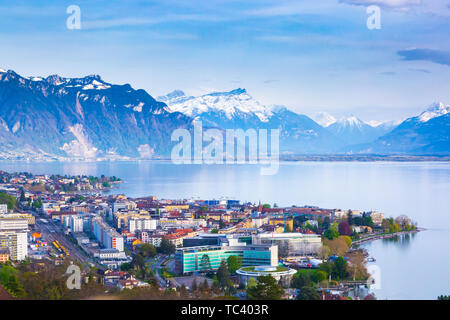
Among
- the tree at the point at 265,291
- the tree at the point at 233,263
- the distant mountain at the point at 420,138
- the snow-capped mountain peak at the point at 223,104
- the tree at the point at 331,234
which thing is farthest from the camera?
the snow-capped mountain peak at the point at 223,104

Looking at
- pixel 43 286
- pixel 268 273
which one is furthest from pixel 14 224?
pixel 43 286

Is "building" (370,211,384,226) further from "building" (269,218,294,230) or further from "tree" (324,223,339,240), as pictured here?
"tree" (324,223,339,240)

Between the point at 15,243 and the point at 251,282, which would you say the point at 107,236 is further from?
the point at 251,282

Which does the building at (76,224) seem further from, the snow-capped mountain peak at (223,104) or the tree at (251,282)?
the snow-capped mountain peak at (223,104)

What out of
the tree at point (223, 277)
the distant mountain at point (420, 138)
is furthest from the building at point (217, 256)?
the distant mountain at point (420, 138)

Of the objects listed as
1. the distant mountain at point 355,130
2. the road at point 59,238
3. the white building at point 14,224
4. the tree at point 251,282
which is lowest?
the road at point 59,238
